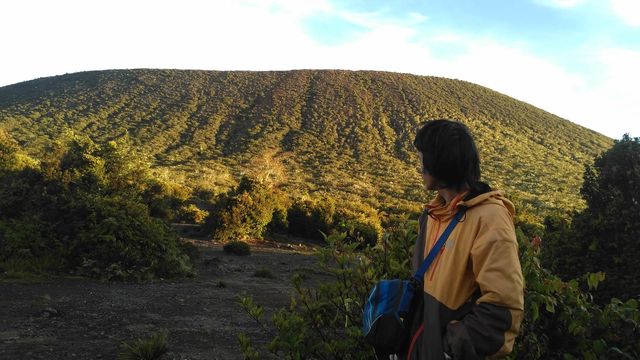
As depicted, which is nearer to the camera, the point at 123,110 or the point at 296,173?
the point at 296,173

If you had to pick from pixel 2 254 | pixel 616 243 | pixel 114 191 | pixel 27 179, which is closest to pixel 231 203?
pixel 114 191

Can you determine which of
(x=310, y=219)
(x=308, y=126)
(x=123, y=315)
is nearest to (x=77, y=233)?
(x=123, y=315)

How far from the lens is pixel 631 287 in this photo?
15.8 ft

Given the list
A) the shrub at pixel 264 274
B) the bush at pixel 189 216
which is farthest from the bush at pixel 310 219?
the shrub at pixel 264 274

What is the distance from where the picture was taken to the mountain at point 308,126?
37.7 m

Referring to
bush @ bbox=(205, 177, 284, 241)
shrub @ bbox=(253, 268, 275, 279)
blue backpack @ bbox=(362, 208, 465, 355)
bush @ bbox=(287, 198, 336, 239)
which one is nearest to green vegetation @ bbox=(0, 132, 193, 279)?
shrub @ bbox=(253, 268, 275, 279)

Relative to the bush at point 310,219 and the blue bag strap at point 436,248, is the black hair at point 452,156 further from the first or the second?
the bush at point 310,219

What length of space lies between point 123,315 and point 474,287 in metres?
6.34

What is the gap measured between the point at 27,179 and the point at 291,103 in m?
50.2

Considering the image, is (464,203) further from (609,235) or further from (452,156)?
(609,235)

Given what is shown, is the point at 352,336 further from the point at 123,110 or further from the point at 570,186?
the point at 123,110

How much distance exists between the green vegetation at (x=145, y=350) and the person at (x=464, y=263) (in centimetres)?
402

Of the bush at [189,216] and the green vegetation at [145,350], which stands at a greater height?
the green vegetation at [145,350]

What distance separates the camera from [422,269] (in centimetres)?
208
